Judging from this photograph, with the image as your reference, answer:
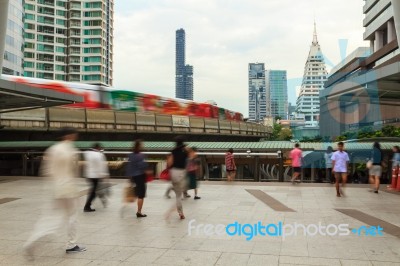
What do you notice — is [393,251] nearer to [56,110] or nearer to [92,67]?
[56,110]

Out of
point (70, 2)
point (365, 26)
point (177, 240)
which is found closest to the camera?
point (177, 240)

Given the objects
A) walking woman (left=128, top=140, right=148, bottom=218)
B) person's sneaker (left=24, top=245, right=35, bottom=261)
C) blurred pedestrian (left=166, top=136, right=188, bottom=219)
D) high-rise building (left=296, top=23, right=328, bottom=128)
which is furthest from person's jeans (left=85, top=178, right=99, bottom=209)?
high-rise building (left=296, top=23, right=328, bottom=128)

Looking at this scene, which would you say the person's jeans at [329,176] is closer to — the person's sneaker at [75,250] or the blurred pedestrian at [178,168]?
the blurred pedestrian at [178,168]

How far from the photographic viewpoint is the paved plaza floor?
17.6ft

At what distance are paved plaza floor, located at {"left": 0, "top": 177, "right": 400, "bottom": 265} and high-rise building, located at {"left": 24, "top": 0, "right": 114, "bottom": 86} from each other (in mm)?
90297

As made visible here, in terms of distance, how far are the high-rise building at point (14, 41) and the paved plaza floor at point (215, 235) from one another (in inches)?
2436

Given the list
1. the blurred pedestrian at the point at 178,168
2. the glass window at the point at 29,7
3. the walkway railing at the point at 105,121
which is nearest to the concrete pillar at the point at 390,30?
the walkway railing at the point at 105,121

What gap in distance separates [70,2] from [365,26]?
69417 millimetres

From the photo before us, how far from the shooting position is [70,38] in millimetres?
98062

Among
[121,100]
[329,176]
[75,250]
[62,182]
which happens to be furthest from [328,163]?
[121,100]

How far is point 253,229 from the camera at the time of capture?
7.13m

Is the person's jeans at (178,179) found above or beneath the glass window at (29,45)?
beneath

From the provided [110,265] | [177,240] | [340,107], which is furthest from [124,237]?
[340,107]

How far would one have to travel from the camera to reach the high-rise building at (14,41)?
66.0m
